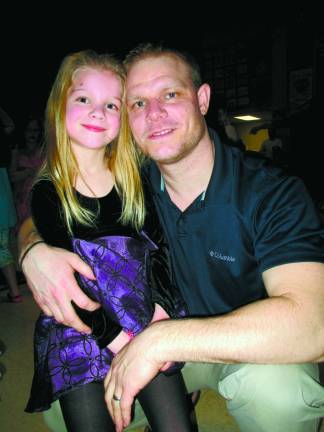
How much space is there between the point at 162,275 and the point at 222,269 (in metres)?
0.26

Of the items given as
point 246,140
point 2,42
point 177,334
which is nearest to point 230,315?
point 177,334

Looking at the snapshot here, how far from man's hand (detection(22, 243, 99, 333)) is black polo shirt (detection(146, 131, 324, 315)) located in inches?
16.6

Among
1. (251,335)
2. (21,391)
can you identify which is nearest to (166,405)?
(251,335)

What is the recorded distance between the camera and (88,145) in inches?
65.6

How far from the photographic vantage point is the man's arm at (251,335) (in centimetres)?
112

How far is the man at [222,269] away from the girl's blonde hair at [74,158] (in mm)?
117

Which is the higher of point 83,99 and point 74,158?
point 83,99

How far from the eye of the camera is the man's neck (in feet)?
5.43

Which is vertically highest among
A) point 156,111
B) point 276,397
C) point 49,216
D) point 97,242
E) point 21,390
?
point 156,111

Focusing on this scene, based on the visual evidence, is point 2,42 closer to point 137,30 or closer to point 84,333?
point 137,30

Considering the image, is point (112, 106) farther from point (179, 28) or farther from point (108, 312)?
point (179, 28)

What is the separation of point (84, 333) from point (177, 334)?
44 centimetres

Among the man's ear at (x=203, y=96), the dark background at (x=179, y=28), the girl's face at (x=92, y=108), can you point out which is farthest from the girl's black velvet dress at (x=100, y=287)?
the dark background at (x=179, y=28)

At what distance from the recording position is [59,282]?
1369mm
